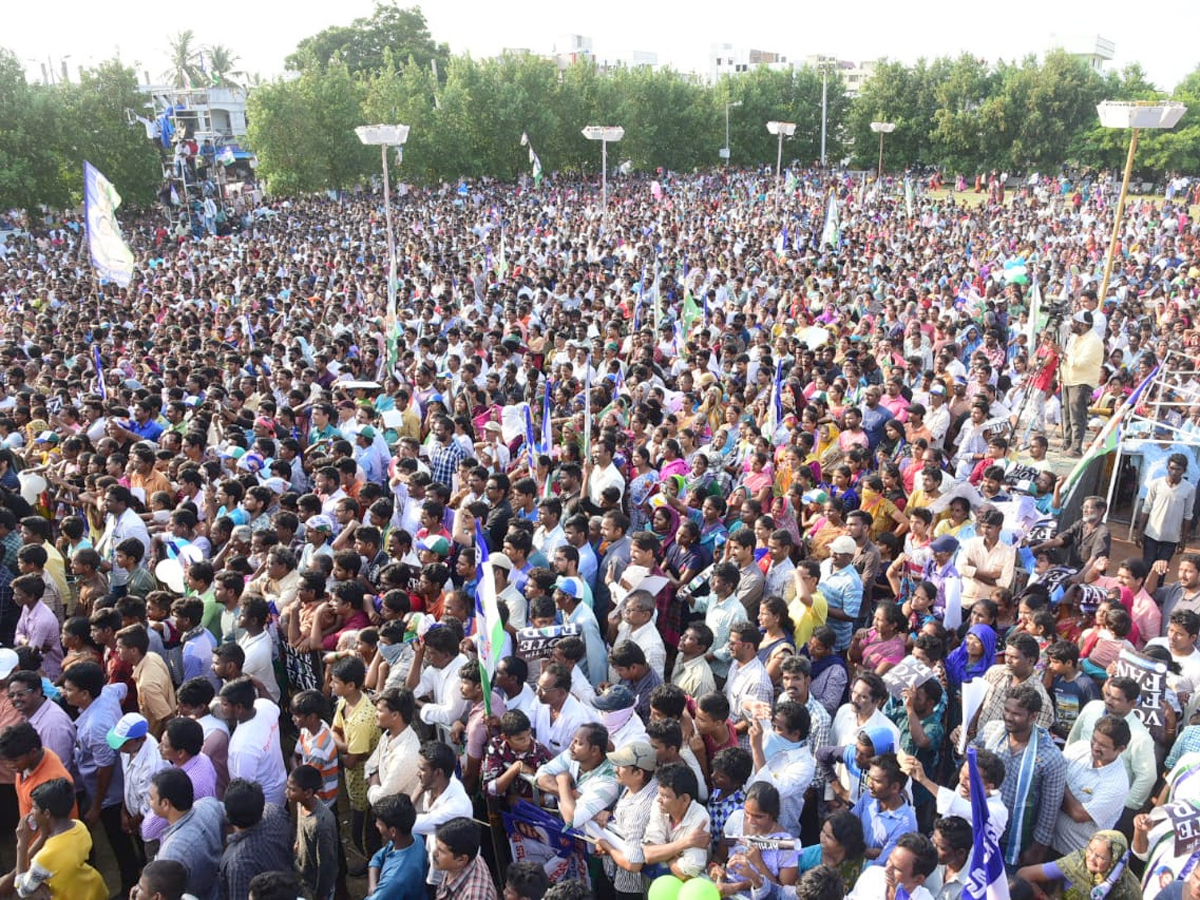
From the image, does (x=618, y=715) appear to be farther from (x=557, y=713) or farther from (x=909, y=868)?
(x=909, y=868)

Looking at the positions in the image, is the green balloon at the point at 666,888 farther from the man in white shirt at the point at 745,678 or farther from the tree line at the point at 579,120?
the tree line at the point at 579,120

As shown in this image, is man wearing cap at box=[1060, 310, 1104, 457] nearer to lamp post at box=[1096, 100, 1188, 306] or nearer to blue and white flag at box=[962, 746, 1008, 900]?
lamp post at box=[1096, 100, 1188, 306]

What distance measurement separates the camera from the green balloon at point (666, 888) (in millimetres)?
3404

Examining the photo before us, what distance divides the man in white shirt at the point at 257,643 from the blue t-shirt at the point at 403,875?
1588 millimetres

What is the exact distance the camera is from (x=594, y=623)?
5.15m

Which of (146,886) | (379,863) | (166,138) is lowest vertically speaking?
(379,863)

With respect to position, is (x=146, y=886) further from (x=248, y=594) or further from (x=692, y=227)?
(x=692, y=227)

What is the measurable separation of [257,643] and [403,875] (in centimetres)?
184

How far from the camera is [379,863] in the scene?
374 centimetres

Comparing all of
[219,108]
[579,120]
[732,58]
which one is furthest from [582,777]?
[732,58]

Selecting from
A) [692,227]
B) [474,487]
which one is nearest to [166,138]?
[692,227]

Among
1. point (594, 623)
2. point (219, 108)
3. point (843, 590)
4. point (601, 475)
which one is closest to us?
point (594, 623)

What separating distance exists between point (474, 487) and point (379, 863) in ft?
11.3

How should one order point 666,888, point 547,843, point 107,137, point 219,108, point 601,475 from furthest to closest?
point 219,108, point 107,137, point 601,475, point 547,843, point 666,888
